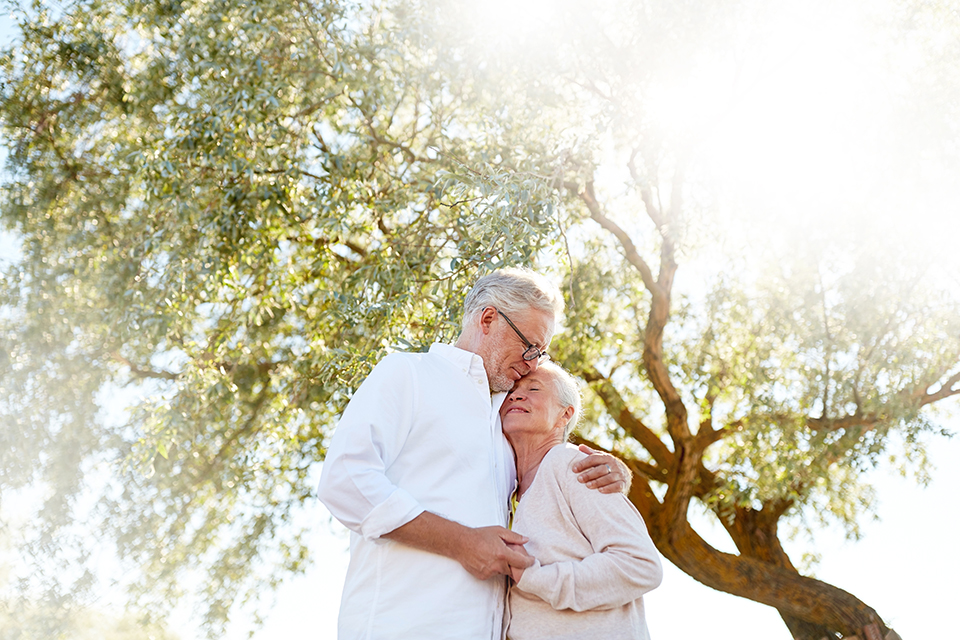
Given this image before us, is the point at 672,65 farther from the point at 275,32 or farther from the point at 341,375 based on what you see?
the point at 341,375

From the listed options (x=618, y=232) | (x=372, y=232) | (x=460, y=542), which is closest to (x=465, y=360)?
(x=460, y=542)

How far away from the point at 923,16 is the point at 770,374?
3859 mm

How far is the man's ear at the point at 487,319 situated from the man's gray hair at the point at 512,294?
2 cm

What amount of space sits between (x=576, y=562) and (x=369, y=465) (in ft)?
2.35

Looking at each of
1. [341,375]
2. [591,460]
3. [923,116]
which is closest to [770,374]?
[923,116]

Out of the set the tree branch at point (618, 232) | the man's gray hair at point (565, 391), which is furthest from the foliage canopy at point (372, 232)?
the man's gray hair at point (565, 391)

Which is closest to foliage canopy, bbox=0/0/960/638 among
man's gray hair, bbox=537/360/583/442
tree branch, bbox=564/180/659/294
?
tree branch, bbox=564/180/659/294

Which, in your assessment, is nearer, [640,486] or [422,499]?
[422,499]

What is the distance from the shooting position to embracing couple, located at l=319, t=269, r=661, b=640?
7.59 ft

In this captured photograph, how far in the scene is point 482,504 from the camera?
2.52m

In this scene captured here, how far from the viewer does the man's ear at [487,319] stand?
2.92 m

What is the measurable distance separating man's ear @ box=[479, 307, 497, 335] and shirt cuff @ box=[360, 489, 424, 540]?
82 cm

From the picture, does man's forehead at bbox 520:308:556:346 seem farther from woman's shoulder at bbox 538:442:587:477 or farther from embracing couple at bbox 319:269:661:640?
woman's shoulder at bbox 538:442:587:477

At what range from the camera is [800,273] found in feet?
27.3
